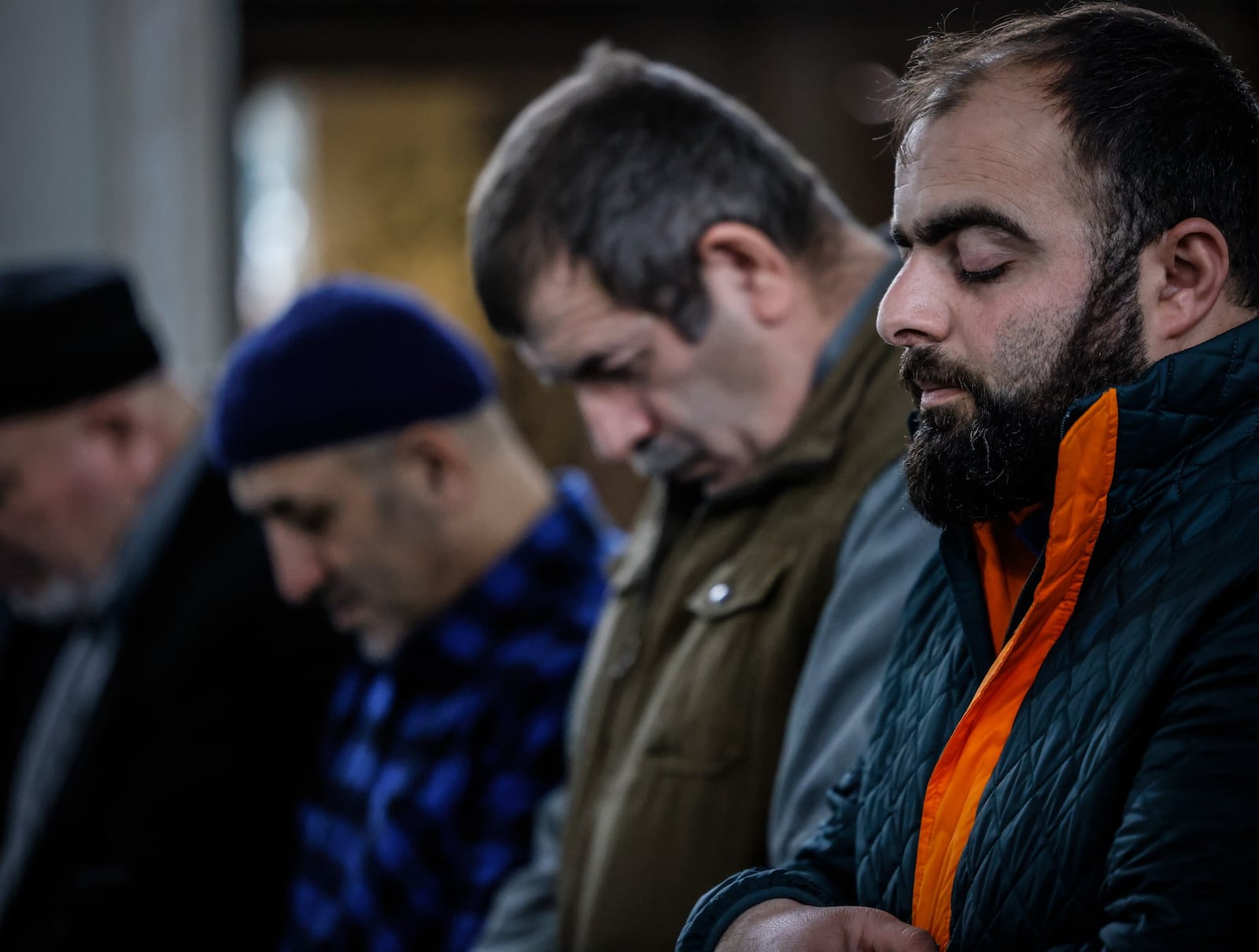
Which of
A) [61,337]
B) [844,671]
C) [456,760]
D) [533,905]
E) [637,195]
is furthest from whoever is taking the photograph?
[61,337]

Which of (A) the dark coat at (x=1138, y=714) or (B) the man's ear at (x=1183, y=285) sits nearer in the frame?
(A) the dark coat at (x=1138, y=714)

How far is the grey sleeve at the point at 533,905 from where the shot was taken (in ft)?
7.03

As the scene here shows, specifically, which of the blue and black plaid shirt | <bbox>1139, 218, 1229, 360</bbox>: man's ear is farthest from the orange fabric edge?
the blue and black plaid shirt

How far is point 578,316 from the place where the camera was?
1936 mm

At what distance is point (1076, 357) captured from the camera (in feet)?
3.68

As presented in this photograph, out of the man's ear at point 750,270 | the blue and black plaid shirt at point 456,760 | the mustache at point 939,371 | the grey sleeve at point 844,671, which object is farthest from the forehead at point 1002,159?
the blue and black plaid shirt at point 456,760

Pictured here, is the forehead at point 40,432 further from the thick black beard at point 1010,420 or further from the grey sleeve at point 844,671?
the thick black beard at point 1010,420

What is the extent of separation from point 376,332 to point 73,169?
268 cm

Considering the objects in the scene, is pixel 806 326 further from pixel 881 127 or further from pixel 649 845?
pixel 649 845

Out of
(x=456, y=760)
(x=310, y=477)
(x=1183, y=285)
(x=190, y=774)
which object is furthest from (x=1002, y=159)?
(x=190, y=774)

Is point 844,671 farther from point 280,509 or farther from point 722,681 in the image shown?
point 280,509

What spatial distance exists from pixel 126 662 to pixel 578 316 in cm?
157

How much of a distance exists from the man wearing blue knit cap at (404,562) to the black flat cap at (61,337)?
821 millimetres

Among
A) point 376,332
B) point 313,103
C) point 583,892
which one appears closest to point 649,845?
point 583,892
